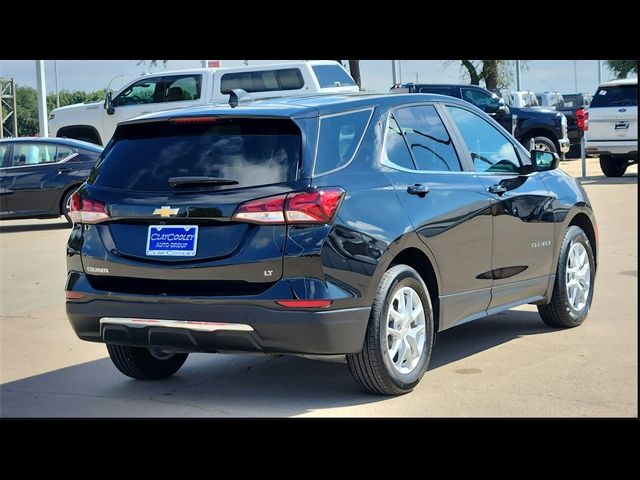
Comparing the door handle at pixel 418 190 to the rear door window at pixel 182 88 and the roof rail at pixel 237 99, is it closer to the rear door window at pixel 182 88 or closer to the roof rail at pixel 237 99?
the roof rail at pixel 237 99

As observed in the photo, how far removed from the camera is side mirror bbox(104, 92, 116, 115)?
871 inches

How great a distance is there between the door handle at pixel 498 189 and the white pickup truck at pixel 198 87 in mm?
14344

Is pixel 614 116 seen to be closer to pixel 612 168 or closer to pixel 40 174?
pixel 612 168

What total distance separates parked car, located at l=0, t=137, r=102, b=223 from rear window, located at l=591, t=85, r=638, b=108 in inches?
448

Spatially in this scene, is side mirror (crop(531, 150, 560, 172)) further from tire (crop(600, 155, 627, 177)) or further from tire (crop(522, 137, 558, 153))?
tire (crop(522, 137, 558, 153))

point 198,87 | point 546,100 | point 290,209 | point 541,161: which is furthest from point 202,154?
point 546,100

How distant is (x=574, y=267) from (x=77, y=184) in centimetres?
1109

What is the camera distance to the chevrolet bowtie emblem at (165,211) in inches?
219

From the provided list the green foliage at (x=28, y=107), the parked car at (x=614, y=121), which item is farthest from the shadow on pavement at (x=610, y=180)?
the green foliage at (x=28, y=107)

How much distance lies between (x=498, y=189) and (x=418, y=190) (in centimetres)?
102

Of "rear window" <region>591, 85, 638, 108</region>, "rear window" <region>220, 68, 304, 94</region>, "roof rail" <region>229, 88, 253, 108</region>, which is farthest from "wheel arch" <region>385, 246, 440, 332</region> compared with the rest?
"rear window" <region>591, 85, 638, 108</region>

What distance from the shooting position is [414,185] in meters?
6.11
